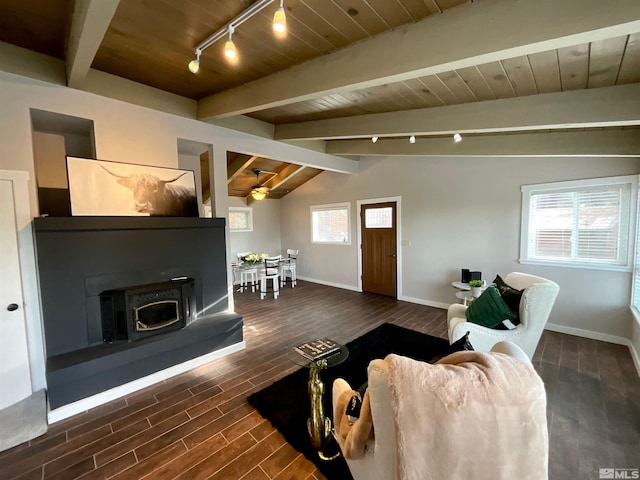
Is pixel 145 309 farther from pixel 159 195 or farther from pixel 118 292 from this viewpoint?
pixel 159 195

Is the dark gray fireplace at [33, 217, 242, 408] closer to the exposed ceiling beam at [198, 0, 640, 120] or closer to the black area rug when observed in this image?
the black area rug

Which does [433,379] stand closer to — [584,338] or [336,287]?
[584,338]

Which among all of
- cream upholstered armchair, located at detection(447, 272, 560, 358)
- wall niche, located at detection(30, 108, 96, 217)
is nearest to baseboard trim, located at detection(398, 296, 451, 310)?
cream upholstered armchair, located at detection(447, 272, 560, 358)

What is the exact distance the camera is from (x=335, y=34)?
185 cm

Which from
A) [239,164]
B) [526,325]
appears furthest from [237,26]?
[239,164]

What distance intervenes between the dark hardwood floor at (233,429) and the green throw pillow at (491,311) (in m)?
0.78

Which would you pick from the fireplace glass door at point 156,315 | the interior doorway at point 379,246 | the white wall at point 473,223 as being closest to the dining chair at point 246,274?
the white wall at point 473,223

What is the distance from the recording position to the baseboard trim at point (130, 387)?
2212 mm

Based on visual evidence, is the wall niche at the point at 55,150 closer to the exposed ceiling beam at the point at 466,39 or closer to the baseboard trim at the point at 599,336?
the exposed ceiling beam at the point at 466,39

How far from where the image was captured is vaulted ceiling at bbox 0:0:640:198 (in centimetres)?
146

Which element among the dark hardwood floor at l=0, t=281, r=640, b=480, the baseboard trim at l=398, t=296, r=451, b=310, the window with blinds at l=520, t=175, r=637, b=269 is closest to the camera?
the dark hardwood floor at l=0, t=281, r=640, b=480

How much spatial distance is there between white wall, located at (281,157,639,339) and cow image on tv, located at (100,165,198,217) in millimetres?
3872

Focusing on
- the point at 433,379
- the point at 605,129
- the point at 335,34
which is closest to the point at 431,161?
the point at 605,129

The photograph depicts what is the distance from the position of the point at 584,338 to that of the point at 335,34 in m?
4.68
